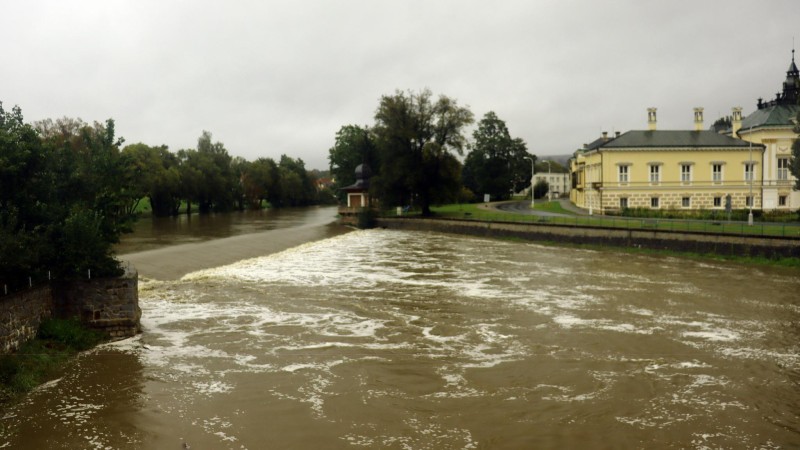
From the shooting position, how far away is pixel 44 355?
1345 cm

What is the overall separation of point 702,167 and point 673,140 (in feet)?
10.9

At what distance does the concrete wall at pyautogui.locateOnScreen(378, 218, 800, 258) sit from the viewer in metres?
→ 31.0

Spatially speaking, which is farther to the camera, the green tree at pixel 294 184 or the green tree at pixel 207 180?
the green tree at pixel 294 184

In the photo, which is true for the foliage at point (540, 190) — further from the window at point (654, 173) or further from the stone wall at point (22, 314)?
the stone wall at point (22, 314)

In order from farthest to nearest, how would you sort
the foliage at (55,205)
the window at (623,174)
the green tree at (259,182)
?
the green tree at (259,182) → the window at (623,174) → the foliage at (55,205)

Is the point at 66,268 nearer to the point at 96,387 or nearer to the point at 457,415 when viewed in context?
the point at 96,387

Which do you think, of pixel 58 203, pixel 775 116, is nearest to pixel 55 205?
pixel 58 203

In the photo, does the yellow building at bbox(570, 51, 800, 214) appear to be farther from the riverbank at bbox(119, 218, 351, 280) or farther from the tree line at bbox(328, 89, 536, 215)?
the riverbank at bbox(119, 218, 351, 280)

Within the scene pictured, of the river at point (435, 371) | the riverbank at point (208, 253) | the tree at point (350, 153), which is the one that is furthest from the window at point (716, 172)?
the tree at point (350, 153)

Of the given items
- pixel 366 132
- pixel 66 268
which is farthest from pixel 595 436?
pixel 366 132

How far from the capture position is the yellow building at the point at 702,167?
50438 millimetres

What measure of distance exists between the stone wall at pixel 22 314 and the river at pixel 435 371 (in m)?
1.33

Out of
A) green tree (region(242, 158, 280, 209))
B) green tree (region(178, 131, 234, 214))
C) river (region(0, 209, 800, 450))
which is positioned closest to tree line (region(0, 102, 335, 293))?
river (region(0, 209, 800, 450))

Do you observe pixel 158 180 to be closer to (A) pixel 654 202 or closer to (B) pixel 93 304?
(A) pixel 654 202
